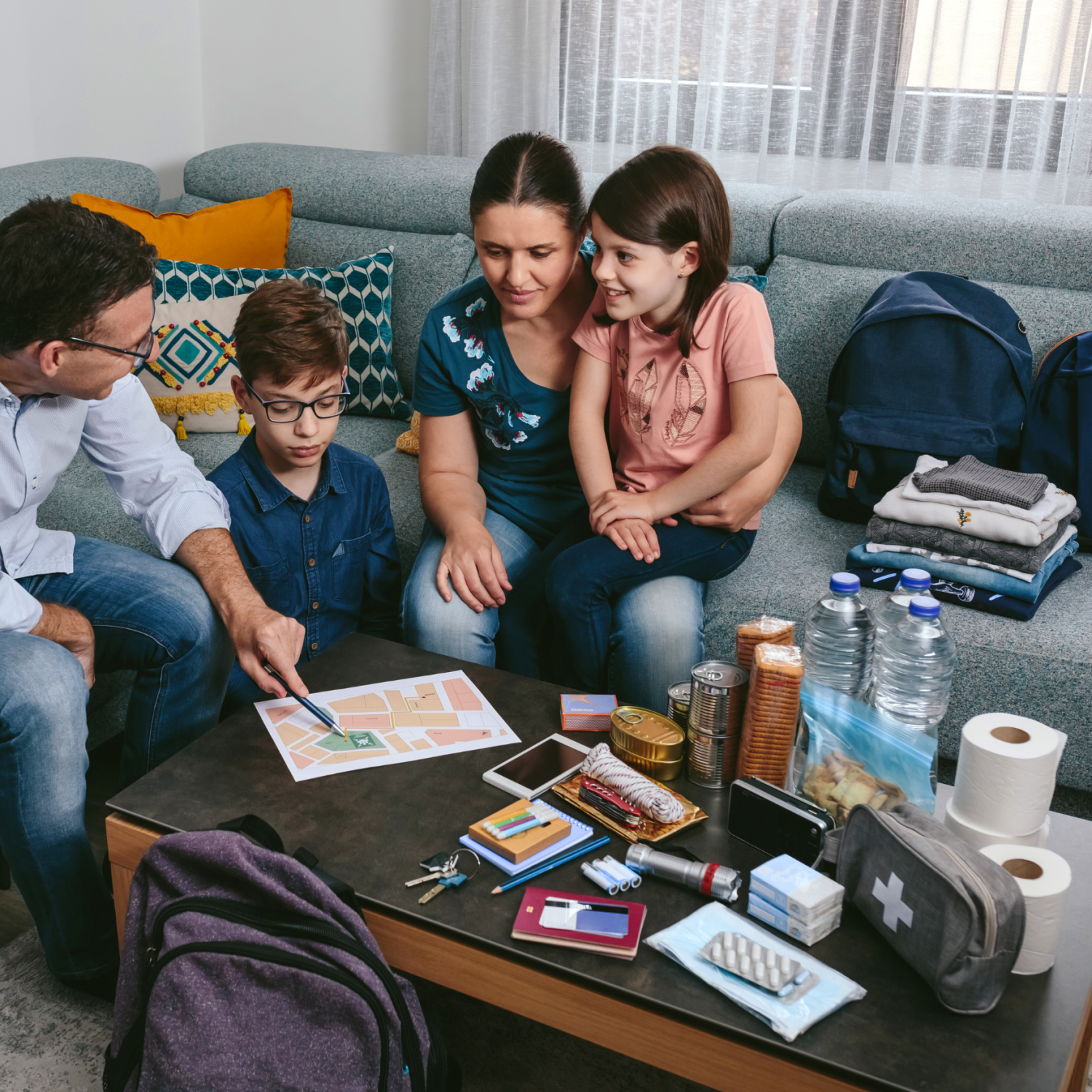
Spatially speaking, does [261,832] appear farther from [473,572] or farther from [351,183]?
[351,183]

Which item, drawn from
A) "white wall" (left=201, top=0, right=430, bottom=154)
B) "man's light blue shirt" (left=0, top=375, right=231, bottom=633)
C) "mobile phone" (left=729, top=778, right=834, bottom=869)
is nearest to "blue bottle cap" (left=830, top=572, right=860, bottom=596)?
"mobile phone" (left=729, top=778, right=834, bottom=869)

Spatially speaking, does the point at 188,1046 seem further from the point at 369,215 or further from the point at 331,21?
the point at 331,21

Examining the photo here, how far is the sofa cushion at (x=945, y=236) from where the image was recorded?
75.3 inches

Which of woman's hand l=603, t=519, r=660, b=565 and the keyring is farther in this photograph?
woman's hand l=603, t=519, r=660, b=565

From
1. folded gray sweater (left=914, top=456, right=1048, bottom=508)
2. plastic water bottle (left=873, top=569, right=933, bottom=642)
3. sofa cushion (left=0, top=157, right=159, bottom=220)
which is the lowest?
folded gray sweater (left=914, top=456, right=1048, bottom=508)

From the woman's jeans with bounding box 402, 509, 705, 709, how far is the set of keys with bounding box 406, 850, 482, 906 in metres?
0.56

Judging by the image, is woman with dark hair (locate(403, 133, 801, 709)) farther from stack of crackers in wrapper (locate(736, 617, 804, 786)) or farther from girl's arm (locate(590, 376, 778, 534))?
stack of crackers in wrapper (locate(736, 617, 804, 786))

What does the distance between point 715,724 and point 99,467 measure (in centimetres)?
98

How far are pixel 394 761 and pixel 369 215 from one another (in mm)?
1687

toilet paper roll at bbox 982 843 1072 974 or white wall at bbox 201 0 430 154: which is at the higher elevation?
white wall at bbox 201 0 430 154

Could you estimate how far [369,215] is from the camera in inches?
97.3

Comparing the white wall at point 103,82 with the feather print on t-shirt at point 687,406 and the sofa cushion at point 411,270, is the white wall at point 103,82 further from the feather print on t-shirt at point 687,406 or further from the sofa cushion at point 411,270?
the feather print on t-shirt at point 687,406

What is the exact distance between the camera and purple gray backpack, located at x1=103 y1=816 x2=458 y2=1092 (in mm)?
876

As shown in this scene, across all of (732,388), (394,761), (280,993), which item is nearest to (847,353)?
(732,388)
